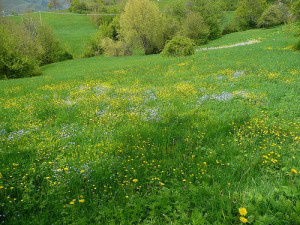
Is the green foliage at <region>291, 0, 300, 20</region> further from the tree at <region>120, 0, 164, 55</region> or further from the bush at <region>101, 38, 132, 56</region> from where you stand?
the bush at <region>101, 38, 132, 56</region>

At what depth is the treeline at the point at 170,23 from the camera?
41.6m

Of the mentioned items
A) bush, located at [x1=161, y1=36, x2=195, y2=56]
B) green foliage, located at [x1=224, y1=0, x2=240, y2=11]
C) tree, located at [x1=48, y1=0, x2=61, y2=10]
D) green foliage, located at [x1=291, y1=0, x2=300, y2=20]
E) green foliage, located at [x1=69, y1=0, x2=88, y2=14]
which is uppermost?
tree, located at [x1=48, y1=0, x2=61, y2=10]

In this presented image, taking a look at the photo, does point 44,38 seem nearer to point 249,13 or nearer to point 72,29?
point 72,29

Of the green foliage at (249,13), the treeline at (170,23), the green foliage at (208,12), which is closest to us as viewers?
the treeline at (170,23)

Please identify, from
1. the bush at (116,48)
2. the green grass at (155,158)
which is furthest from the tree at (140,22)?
the green grass at (155,158)

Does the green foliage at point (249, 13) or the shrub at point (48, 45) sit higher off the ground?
the green foliage at point (249, 13)

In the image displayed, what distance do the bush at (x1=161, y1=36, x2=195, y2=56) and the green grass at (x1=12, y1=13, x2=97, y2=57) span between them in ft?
126

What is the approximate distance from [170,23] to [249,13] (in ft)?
89.8

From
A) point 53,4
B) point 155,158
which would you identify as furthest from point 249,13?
point 53,4

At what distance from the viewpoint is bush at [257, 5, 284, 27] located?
161 feet

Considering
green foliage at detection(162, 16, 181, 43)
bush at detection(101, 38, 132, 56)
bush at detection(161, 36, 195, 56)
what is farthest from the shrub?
bush at detection(161, 36, 195, 56)

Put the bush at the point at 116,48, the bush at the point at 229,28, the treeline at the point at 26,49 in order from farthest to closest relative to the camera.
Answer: the bush at the point at 229,28 → the bush at the point at 116,48 → the treeline at the point at 26,49

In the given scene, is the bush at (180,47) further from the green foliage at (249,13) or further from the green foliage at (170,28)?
the green foliage at (249,13)

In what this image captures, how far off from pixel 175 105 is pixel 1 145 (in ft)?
19.5
